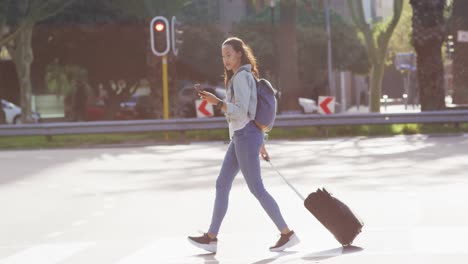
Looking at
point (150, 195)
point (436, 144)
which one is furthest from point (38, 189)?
point (436, 144)

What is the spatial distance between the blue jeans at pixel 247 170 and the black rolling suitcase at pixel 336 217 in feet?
0.99

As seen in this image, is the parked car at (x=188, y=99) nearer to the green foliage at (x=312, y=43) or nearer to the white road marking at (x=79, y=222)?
the green foliage at (x=312, y=43)

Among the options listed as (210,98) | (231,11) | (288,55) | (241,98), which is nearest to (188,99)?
(231,11)

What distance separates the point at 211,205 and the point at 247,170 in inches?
149

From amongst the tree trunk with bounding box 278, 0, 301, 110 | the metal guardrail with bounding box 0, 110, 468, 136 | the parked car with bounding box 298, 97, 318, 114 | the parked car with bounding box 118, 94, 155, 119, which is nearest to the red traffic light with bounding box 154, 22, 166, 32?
the metal guardrail with bounding box 0, 110, 468, 136

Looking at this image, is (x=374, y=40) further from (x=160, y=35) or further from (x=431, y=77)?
(x=160, y=35)

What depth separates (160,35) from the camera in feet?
87.4

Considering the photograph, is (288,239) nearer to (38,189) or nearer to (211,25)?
(38,189)

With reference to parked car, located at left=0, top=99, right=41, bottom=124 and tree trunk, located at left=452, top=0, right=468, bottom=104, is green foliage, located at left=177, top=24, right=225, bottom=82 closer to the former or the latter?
parked car, located at left=0, top=99, right=41, bottom=124

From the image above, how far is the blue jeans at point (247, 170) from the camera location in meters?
8.46

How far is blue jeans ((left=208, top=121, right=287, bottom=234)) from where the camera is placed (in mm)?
8461

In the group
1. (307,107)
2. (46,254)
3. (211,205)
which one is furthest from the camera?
(307,107)

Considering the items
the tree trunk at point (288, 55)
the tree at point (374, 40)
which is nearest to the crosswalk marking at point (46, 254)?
the tree trunk at point (288, 55)

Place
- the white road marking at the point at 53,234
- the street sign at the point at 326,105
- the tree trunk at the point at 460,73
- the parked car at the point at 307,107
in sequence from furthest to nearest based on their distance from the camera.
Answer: the parked car at the point at 307,107, the tree trunk at the point at 460,73, the street sign at the point at 326,105, the white road marking at the point at 53,234
